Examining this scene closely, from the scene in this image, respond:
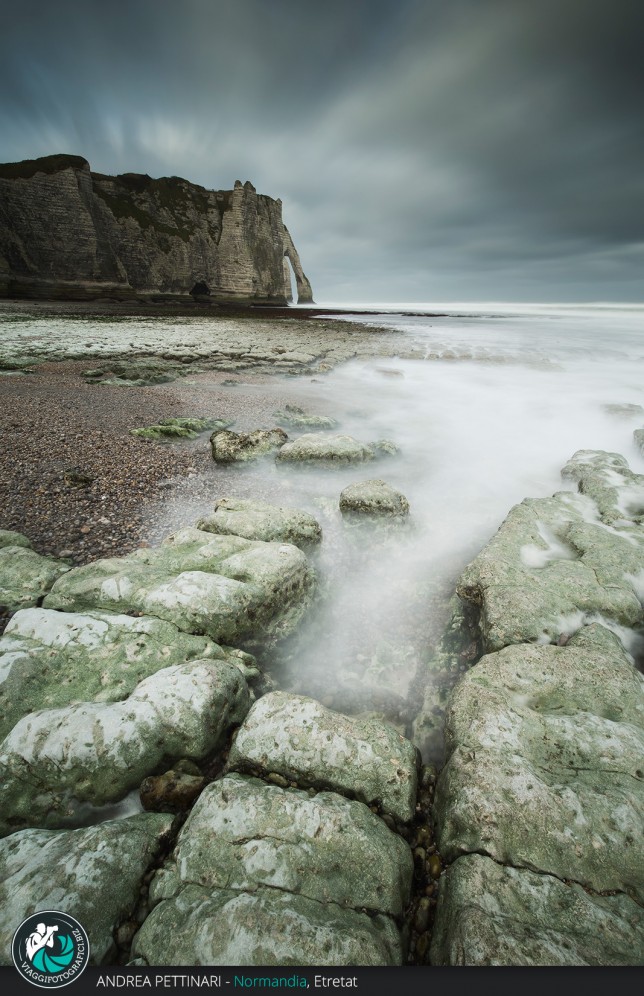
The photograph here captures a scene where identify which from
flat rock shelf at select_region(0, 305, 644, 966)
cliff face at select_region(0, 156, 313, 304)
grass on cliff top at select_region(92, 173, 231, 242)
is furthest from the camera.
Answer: grass on cliff top at select_region(92, 173, 231, 242)

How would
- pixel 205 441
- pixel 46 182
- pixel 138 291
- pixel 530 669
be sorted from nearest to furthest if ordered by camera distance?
1. pixel 530 669
2. pixel 205 441
3. pixel 46 182
4. pixel 138 291

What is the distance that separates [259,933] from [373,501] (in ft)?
15.5

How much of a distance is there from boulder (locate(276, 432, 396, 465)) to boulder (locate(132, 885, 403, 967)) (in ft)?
20.8

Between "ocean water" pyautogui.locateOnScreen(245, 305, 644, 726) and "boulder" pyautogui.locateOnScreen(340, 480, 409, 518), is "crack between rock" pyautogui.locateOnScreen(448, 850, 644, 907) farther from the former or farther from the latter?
"boulder" pyautogui.locateOnScreen(340, 480, 409, 518)

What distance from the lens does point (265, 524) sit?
5113 millimetres

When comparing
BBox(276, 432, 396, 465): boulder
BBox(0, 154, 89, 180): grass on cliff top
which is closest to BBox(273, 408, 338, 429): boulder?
BBox(276, 432, 396, 465): boulder

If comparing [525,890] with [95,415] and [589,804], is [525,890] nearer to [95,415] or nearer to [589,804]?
[589,804]

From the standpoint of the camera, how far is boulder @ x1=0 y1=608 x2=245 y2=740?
2977 mm

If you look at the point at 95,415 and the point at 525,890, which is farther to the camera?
the point at 95,415

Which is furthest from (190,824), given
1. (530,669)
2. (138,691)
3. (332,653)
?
(530,669)

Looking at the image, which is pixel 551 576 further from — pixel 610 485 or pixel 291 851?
pixel 291 851

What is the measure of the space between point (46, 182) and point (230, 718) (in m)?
70.5

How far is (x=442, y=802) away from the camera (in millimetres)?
2555

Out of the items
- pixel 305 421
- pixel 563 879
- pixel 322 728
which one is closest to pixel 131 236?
pixel 305 421
